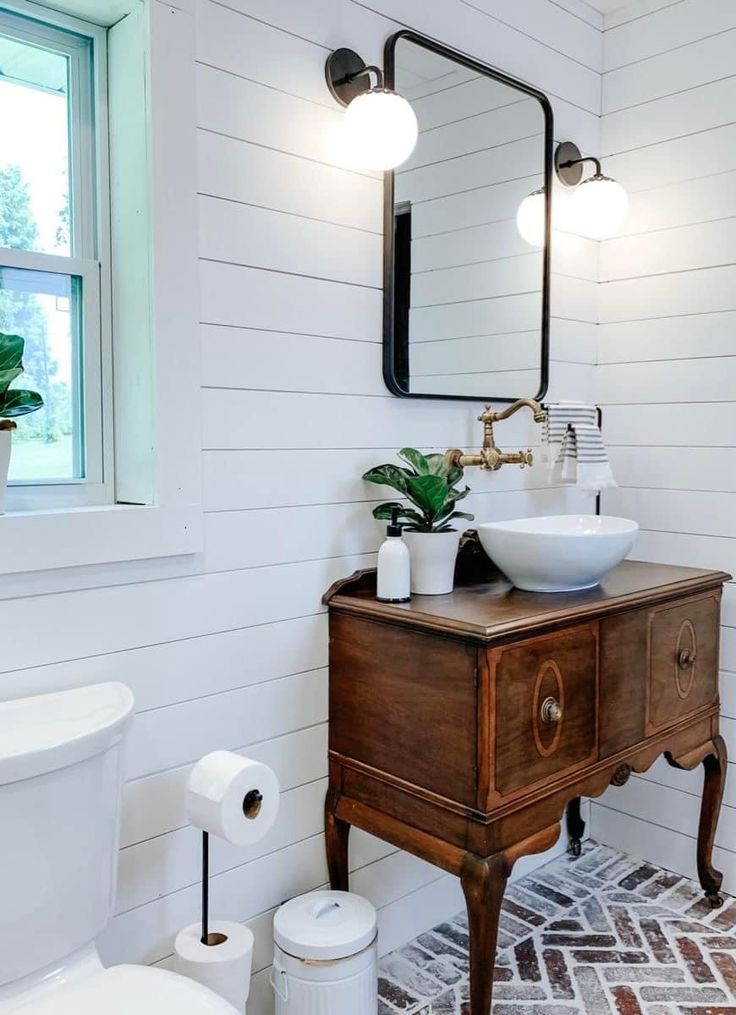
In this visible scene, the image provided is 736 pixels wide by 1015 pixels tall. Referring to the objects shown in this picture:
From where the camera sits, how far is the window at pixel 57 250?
1490 mm

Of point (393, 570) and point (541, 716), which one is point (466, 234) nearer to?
point (393, 570)

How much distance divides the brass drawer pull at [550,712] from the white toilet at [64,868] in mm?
772

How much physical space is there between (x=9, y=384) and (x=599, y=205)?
1.70 m

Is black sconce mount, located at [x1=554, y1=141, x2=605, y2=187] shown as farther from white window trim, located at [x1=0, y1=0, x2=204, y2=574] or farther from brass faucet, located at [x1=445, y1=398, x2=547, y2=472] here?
white window trim, located at [x1=0, y1=0, x2=204, y2=574]

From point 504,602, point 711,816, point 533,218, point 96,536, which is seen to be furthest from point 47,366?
point 711,816

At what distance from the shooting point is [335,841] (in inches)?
72.7

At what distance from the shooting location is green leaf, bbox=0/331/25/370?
52.2 inches

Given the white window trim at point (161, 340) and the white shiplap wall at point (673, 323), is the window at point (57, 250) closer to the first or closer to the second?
the white window trim at point (161, 340)

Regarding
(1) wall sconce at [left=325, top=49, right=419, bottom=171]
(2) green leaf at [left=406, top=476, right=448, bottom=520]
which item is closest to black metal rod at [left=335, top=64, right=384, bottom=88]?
(1) wall sconce at [left=325, top=49, right=419, bottom=171]

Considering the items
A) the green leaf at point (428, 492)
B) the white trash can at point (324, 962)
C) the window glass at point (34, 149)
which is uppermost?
the window glass at point (34, 149)

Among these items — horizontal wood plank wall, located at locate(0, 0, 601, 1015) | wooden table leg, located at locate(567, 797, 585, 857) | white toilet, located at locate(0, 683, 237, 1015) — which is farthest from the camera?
wooden table leg, located at locate(567, 797, 585, 857)

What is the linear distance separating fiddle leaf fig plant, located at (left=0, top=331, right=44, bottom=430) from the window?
0.17 metres

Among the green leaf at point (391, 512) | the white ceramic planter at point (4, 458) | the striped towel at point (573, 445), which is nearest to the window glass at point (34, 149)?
the white ceramic planter at point (4, 458)

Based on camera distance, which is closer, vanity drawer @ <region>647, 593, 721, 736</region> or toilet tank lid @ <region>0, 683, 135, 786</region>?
toilet tank lid @ <region>0, 683, 135, 786</region>
